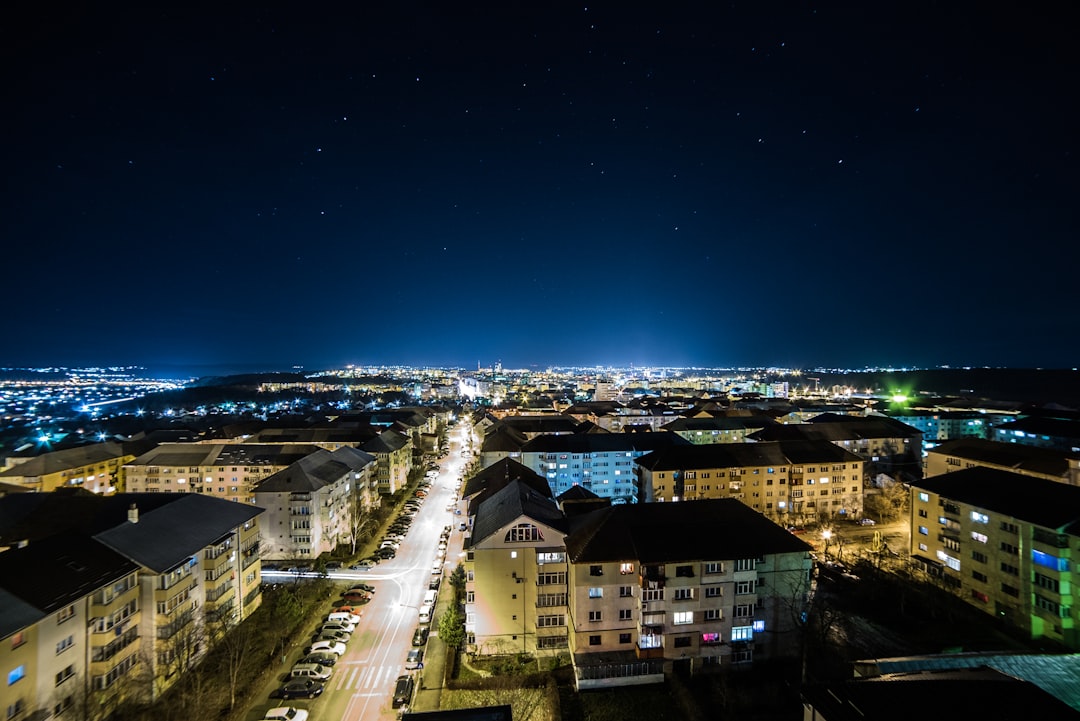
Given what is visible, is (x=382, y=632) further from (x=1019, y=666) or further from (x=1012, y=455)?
(x=1012, y=455)

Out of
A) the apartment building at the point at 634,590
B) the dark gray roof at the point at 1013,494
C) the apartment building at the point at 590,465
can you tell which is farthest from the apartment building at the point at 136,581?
the dark gray roof at the point at 1013,494

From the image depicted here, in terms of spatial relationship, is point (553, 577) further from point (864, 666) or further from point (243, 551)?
point (243, 551)

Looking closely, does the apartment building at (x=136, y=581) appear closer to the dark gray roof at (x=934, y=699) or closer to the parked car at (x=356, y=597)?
the parked car at (x=356, y=597)

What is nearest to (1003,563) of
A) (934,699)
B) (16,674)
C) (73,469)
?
(934,699)

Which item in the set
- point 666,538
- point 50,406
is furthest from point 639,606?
point 50,406

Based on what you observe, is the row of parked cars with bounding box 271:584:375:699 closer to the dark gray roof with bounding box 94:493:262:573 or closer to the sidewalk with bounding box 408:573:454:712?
the sidewalk with bounding box 408:573:454:712
